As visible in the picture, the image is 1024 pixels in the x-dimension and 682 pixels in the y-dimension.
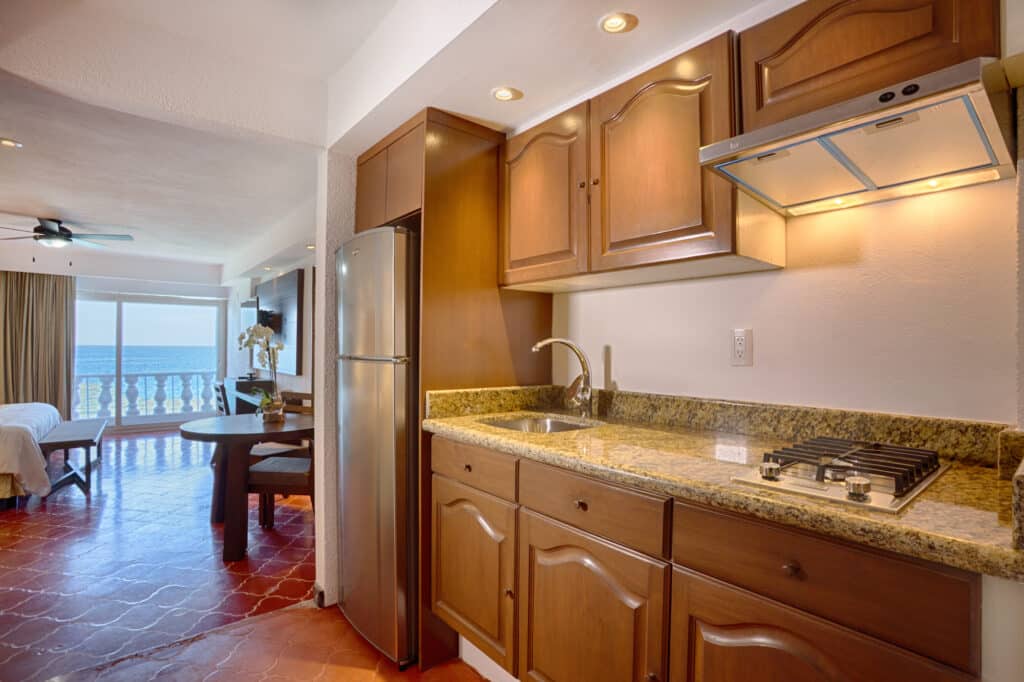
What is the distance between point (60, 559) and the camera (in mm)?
2959

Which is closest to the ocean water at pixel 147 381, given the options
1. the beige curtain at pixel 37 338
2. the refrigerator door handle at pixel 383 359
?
the beige curtain at pixel 37 338

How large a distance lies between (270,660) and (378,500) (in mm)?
736

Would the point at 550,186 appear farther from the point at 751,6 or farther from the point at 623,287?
the point at 751,6

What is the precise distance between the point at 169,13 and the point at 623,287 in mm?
2005

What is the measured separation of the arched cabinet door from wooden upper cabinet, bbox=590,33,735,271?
929 mm

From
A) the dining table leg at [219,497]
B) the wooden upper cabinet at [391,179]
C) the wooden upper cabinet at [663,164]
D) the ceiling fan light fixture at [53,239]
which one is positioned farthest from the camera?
the ceiling fan light fixture at [53,239]

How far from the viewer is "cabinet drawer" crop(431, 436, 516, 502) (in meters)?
1.62

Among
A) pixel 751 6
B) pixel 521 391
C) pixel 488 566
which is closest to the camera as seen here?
pixel 751 6

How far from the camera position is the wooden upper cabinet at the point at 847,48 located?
41.3 inches

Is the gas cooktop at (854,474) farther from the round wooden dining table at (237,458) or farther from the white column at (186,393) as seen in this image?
the white column at (186,393)

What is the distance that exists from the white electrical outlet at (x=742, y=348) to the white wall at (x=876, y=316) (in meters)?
0.02

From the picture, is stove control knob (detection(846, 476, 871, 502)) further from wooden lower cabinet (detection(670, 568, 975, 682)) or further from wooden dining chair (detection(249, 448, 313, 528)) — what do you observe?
wooden dining chair (detection(249, 448, 313, 528))

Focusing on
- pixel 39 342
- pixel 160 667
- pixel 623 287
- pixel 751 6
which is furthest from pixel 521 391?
pixel 39 342

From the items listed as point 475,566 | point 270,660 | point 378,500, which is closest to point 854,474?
point 475,566
